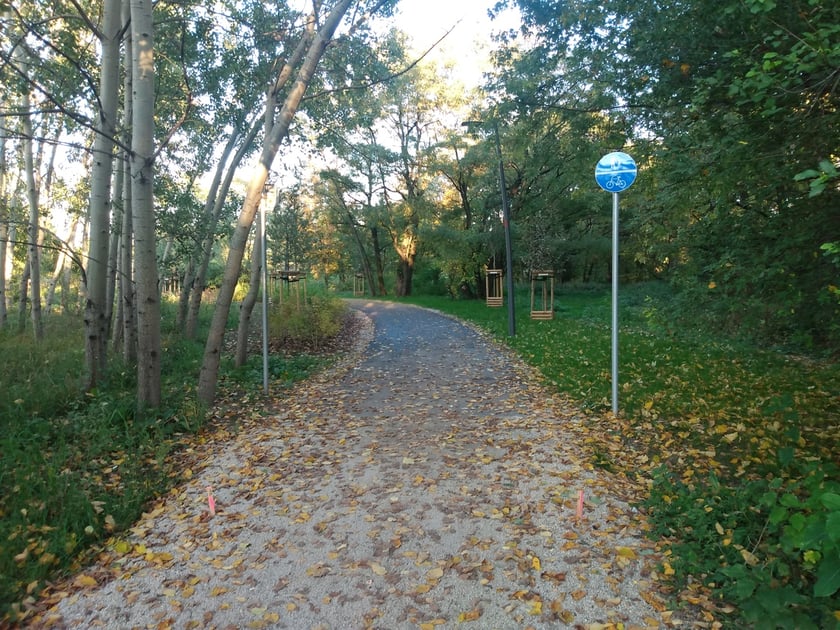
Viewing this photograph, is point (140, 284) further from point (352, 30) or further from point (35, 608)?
point (352, 30)

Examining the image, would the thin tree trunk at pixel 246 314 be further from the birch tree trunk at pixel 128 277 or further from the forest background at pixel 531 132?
the birch tree trunk at pixel 128 277

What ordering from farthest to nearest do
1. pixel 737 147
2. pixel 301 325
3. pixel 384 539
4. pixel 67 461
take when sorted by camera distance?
pixel 301 325
pixel 67 461
pixel 737 147
pixel 384 539

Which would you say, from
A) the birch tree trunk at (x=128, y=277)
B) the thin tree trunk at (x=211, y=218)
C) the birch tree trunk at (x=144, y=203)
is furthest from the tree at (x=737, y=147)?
the thin tree trunk at (x=211, y=218)

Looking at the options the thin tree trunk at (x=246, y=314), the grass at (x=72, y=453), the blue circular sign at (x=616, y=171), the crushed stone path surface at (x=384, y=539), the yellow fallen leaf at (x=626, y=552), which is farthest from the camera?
the thin tree trunk at (x=246, y=314)

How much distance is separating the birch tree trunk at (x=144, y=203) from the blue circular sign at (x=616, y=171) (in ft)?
17.8

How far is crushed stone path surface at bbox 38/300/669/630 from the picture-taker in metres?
2.89

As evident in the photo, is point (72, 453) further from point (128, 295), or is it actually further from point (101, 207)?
point (128, 295)

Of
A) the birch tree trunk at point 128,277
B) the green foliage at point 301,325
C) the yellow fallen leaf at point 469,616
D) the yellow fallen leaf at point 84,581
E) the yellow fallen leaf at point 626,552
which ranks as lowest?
the yellow fallen leaf at point 84,581

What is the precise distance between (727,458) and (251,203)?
646 cm

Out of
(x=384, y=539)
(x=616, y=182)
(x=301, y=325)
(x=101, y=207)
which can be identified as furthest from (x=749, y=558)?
(x=301, y=325)

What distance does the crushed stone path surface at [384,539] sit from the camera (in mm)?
2889

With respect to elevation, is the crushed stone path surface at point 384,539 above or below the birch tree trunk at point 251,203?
below

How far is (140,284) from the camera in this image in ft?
20.4

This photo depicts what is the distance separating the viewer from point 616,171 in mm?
5766
